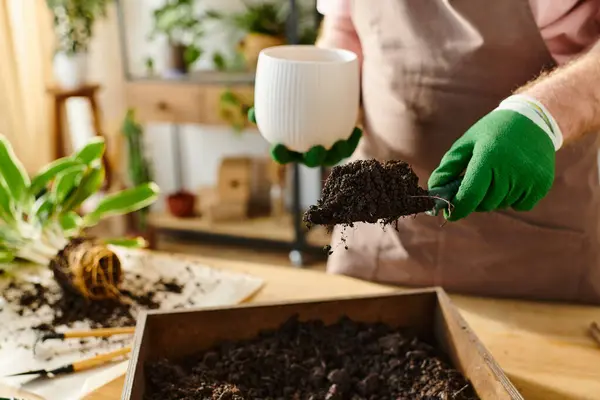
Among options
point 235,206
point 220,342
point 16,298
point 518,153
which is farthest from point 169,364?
point 235,206

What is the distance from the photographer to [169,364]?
0.91m

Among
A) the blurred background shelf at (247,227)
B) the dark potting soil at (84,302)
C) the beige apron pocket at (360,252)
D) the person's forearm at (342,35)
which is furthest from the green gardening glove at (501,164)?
the blurred background shelf at (247,227)

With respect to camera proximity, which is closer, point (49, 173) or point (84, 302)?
point (84, 302)

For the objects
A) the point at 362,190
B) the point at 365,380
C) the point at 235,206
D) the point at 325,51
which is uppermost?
the point at 325,51

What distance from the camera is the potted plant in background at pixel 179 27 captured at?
2.76m

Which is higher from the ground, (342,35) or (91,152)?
(342,35)

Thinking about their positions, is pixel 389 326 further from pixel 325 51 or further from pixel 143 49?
pixel 143 49

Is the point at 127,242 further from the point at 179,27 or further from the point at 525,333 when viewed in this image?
the point at 179,27

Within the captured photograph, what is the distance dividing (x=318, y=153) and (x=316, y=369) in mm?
343

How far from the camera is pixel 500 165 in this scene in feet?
2.55

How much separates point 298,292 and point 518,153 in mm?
497

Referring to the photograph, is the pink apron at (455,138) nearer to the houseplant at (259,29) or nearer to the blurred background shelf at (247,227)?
the houseplant at (259,29)

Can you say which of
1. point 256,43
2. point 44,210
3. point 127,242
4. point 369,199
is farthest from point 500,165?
point 256,43

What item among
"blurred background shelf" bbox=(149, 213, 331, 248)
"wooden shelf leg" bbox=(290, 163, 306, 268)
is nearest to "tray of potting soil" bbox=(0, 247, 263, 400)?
"wooden shelf leg" bbox=(290, 163, 306, 268)
